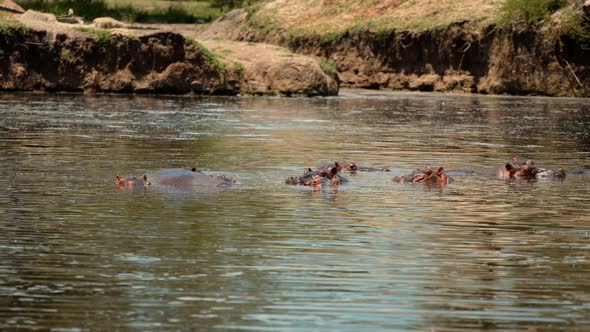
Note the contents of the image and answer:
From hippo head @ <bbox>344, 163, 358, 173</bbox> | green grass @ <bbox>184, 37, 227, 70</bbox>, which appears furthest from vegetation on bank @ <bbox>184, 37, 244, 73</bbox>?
hippo head @ <bbox>344, 163, 358, 173</bbox>

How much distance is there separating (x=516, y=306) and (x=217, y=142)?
13.6 metres

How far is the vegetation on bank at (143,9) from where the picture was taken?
5582 cm

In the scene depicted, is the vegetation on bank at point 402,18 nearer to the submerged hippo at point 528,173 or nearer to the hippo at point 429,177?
the submerged hippo at point 528,173

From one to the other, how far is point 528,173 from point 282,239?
646cm

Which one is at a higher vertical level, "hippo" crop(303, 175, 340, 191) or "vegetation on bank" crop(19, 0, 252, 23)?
"vegetation on bank" crop(19, 0, 252, 23)

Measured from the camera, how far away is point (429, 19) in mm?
46094

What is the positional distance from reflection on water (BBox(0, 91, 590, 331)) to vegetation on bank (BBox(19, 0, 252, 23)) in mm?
33877

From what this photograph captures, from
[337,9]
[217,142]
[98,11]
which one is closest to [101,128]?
[217,142]

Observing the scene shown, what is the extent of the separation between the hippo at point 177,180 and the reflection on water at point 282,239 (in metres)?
0.30

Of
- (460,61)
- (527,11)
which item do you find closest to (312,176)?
(527,11)

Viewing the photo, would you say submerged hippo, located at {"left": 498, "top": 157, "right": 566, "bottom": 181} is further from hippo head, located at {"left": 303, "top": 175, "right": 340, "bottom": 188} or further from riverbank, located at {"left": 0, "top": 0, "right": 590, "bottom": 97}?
riverbank, located at {"left": 0, "top": 0, "right": 590, "bottom": 97}

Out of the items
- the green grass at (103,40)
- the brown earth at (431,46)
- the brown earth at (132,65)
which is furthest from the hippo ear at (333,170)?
the brown earth at (431,46)

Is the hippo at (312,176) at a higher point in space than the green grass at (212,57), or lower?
lower

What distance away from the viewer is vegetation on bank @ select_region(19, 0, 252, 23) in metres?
55.8
